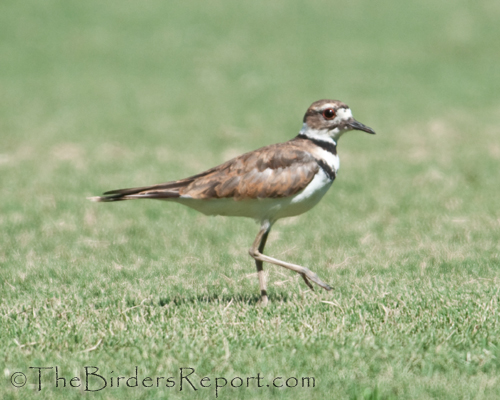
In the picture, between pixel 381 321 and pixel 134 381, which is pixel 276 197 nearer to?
pixel 381 321

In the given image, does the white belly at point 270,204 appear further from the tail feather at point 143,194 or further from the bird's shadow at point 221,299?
the bird's shadow at point 221,299

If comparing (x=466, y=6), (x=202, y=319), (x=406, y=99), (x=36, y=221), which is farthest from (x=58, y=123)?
(x=466, y=6)

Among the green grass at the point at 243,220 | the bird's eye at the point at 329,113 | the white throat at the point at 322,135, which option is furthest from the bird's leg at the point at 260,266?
the bird's eye at the point at 329,113

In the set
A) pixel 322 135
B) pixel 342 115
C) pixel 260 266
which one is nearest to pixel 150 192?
pixel 260 266

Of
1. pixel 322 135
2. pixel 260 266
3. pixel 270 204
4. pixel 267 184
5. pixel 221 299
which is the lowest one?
pixel 221 299

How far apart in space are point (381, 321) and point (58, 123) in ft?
39.7

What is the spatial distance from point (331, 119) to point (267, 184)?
92 centimetres

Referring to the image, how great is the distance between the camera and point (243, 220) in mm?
10266

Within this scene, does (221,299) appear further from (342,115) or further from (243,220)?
(243,220)

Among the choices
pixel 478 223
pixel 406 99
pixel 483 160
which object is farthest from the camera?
pixel 406 99

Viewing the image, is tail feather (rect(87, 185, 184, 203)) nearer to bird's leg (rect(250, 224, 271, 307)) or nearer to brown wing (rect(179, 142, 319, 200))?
brown wing (rect(179, 142, 319, 200))

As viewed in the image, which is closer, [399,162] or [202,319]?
[202,319]

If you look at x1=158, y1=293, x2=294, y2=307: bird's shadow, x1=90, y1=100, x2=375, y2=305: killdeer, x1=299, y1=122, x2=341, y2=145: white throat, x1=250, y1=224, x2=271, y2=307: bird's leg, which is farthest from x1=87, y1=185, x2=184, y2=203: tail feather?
x1=299, y1=122, x2=341, y2=145: white throat

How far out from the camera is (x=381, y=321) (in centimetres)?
603
